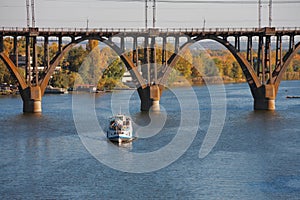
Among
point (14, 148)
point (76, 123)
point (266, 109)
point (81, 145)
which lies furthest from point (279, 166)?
point (266, 109)

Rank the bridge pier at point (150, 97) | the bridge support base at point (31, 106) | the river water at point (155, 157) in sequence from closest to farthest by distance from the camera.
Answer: the river water at point (155, 157) < the bridge support base at point (31, 106) < the bridge pier at point (150, 97)

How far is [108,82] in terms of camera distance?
167 metres

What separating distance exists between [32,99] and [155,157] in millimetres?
38040

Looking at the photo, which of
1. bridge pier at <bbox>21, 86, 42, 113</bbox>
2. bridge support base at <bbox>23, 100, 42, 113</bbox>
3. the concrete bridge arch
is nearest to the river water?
bridge support base at <bbox>23, 100, 42, 113</bbox>

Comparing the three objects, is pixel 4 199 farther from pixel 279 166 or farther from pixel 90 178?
pixel 279 166

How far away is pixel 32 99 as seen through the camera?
316 ft

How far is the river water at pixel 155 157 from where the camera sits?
50.5 metres

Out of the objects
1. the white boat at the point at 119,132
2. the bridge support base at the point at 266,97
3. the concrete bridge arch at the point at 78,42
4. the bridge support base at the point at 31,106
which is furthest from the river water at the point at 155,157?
the concrete bridge arch at the point at 78,42

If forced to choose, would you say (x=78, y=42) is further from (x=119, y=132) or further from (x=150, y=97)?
(x=119, y=132)

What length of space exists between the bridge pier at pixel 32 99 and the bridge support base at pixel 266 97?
31688 mm

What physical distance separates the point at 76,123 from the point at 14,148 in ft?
63.7

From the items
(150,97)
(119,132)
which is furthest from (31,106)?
(119,132)

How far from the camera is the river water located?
166 ft

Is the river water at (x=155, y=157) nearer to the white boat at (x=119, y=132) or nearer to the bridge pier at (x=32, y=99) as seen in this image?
the white boat at (x=119, y=132)
